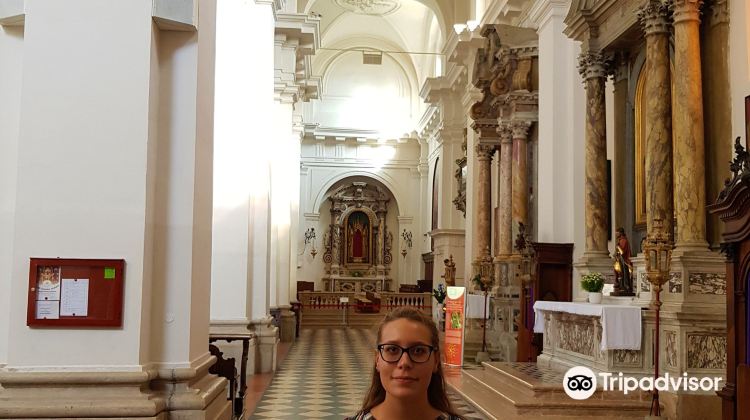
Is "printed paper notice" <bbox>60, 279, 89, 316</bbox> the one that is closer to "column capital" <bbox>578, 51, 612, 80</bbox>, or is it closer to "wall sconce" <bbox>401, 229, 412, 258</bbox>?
"column capital" <bbox>578, 51, 612, 80</bbox>

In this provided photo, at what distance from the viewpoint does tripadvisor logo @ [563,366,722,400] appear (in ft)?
27.5

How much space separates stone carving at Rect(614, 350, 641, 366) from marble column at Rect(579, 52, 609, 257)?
8.80 ft

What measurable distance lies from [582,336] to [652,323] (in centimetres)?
135

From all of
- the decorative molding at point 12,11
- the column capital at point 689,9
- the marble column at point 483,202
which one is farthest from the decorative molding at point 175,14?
the marble column at point 483,202

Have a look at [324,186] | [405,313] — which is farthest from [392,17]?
[405,313]

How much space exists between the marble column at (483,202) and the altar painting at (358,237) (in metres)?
17.7

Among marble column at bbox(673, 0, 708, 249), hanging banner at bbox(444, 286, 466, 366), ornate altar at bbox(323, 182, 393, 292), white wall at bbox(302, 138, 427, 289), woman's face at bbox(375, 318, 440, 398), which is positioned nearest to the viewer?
woman's face at bbox(375, 318, 440, 398)

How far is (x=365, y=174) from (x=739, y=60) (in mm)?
26813

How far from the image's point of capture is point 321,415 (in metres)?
9.12

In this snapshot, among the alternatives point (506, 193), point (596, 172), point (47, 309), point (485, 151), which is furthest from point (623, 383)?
point (485, 151)

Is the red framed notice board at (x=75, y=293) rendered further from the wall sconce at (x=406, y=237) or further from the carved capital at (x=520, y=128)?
the wall sconce at (x=406, y=237)

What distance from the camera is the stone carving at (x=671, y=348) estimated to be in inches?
338

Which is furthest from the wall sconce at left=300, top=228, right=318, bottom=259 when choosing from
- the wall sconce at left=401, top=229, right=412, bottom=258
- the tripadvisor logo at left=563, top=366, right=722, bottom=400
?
the tripadvisor logo at left=563, top=366, right=722, bottom=400

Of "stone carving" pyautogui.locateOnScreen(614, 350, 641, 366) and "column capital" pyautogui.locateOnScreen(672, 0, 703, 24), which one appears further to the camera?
"stone carving" pyautogui.locateOnScreen(614, 350, 641, 366)
